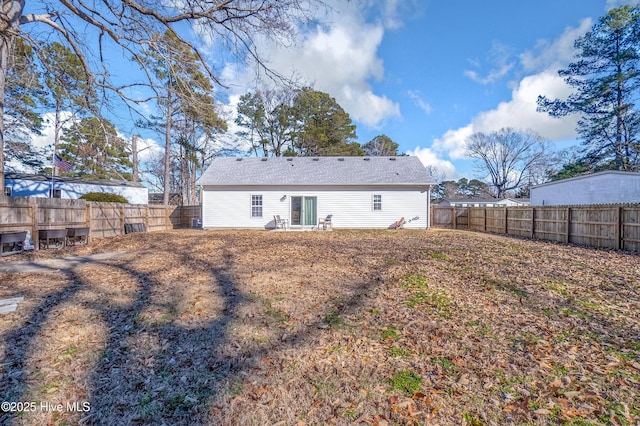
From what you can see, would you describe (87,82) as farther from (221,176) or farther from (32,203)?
(221,176)

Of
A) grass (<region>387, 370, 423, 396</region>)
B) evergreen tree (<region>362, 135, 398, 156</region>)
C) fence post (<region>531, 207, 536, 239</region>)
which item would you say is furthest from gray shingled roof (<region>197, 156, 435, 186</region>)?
evergreen tree (<region>362, 135, 398, 156</region>)

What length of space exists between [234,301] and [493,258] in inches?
264

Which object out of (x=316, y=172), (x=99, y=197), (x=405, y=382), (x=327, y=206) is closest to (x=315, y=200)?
(x=327, y=206)

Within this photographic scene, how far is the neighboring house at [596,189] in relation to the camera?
13.0 meters

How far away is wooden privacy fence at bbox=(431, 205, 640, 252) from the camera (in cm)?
945

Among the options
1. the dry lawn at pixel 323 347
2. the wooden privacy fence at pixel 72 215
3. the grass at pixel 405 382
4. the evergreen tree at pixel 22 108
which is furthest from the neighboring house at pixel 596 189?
the wooden privacy fence at pixel 72 215

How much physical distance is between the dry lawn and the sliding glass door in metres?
11.2

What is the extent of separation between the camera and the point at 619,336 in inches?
135

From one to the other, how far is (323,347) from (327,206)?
1436 cm

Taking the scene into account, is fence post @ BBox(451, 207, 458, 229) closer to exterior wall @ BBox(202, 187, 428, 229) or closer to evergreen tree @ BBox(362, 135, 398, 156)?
exterior wall @ BBox(202, 187, 428, 229)

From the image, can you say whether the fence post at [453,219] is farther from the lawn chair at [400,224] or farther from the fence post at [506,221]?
the lawn chair at [400,224]

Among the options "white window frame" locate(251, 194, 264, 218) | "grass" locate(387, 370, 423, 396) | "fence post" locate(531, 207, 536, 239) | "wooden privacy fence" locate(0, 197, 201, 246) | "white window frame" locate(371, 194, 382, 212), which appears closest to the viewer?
"grass" locate(387, 370, 423, 396)

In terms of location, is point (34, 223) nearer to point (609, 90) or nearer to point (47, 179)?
point (47, 179)

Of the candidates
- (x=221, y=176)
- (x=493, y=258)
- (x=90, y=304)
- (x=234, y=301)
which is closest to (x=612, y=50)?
(x=493, y=258)
